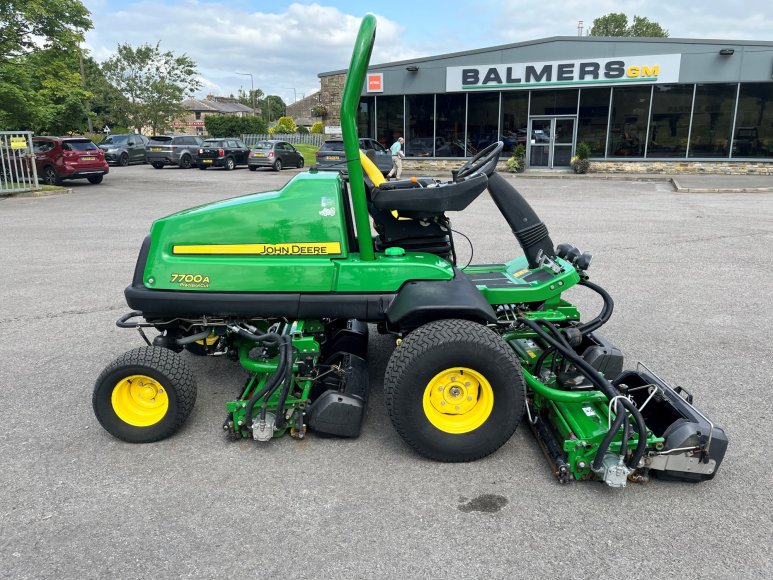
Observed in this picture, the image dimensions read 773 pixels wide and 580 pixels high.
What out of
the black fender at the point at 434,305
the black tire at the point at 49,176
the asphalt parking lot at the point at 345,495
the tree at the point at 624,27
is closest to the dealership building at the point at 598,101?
the black tire at the point at 49,176

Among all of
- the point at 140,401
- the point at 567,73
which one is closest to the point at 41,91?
the point at 140,401

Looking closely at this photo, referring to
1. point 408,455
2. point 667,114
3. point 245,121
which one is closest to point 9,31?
point 408,455

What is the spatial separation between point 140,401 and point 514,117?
2396 centimetres

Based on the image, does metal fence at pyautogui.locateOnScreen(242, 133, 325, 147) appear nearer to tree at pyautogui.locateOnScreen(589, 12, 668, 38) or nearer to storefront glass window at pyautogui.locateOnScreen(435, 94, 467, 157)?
storefront glass window at pyautogui.locateOnScreen(435, 94, 467, 157)

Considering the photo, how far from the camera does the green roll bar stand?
132 inches

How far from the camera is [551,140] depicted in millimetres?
24688

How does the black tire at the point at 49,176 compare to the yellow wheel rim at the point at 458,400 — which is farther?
the black tire at the point at 49,176

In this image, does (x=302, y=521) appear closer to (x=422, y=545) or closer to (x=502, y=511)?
(x=422, y=545)

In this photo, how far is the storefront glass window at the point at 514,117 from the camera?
24.6m

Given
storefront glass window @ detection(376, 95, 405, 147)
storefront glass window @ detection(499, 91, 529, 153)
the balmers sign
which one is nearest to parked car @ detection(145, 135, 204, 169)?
storefront glass window @ detection(376, 95, 405, 147)

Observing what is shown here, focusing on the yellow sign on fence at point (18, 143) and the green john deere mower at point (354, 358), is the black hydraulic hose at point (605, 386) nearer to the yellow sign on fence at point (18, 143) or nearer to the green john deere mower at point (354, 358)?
the green john deere mower at point (354, 358)

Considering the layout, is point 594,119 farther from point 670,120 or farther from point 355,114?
point 355,114

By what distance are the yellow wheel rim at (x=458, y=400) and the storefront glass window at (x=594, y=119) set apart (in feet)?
76.4

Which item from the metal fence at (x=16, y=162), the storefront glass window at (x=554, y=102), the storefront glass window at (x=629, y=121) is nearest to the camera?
the metal fence at (x=16, y=162)
